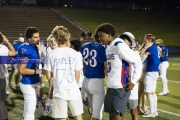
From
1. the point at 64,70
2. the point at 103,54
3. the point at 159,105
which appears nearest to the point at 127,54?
the point at 103,54

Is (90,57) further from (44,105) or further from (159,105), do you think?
(159,105)

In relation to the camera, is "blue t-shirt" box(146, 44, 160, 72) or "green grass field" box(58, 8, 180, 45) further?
"green grass field" box(58, 8, 180, 45)

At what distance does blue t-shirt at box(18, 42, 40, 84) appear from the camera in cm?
491

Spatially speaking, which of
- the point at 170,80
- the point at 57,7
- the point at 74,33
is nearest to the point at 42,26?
the point at 74,33

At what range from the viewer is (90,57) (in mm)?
5012

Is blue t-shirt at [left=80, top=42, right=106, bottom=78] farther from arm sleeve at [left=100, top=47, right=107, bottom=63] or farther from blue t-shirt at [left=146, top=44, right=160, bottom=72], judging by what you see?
blue t-shirt at [left=146, top=44, right=160, bottom=72]

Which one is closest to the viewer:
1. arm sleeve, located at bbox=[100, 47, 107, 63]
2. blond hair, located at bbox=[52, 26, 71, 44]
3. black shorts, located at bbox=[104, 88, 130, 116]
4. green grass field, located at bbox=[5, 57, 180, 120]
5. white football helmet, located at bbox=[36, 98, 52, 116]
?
blond hair, located at bbox=[52, 26, 71, 44]

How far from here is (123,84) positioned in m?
4.51

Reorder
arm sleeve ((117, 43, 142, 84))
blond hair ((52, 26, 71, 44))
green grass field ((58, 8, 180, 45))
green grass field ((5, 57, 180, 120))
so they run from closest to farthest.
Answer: blond hair ((52, 26, 71, 44))
arm sleeve ((117, 43, 142, 84))
green grass field ((5, 57, 180, 120))
green grass field ((58, 8, 180, 45))

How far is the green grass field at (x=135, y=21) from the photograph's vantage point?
113 ft

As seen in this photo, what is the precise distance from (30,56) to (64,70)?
0.95 meters

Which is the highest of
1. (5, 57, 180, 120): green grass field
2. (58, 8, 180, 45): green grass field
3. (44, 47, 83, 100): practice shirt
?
(58, 8, 180, 45): green grass field

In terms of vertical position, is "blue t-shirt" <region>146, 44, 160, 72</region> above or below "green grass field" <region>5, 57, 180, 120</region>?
above

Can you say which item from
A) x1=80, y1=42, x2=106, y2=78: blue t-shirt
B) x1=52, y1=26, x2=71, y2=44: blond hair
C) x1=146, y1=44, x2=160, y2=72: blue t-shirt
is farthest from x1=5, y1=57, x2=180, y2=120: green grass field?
Answer: x1=52, y1=26, x2=71, y2=44: blond hair
